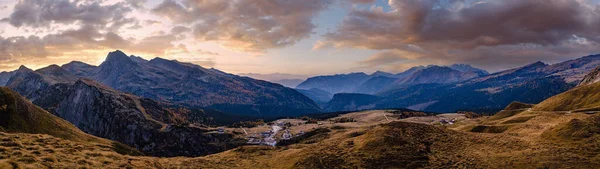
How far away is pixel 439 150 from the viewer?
228 feet

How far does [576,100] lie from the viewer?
184 meters

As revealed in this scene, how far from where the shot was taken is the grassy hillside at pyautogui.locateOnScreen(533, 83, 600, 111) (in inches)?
6788

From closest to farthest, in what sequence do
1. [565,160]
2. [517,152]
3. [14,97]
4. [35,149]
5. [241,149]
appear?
1. [35,149]
2. [565,160]
3. [517,152]
4. [241,149]
5. [14,97]

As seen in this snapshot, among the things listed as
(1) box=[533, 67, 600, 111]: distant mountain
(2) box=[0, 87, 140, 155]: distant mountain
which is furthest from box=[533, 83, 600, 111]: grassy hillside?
(2) box=[0, 87, 140, 155]: distant mountain

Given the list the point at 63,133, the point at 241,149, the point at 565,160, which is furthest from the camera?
the point at 63,133

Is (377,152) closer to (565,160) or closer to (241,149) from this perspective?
(565,160)

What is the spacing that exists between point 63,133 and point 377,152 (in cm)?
12921

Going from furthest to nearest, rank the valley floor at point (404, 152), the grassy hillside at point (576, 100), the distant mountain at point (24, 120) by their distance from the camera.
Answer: the grassy hillside at point (576, 100), the distant mountain at point (24, 120), the valley floor at point (404, 152)

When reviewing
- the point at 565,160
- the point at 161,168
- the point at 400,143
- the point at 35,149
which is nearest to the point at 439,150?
the point at 400,143

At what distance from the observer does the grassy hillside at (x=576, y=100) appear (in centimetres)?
17243

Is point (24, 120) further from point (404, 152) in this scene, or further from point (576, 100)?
point (576, 100)

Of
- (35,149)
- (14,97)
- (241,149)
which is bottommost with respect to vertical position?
(241,149)

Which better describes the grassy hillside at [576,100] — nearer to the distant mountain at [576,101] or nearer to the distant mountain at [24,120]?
the distant mountain at [576,101]

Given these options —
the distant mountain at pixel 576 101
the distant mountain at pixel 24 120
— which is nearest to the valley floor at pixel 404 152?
the distant mountain at pixel 24 120
